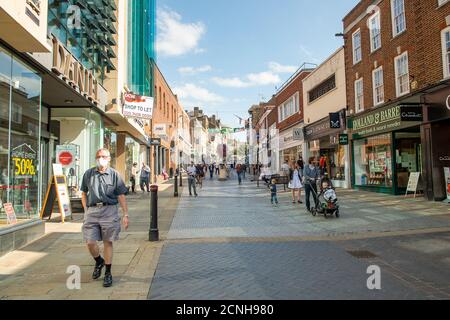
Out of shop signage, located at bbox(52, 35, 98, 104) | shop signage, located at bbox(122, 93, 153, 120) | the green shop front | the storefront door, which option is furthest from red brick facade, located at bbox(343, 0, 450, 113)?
shop signage, located at bbox(52, 35, 98, 104)

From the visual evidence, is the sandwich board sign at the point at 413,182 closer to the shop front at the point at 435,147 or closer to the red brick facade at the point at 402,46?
the shop front at the point at 435,147

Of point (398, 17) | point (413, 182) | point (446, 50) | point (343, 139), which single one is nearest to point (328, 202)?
point (413, 182)

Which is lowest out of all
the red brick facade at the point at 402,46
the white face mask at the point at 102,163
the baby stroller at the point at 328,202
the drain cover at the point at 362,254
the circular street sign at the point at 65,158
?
the drain cover at the point at 362,254

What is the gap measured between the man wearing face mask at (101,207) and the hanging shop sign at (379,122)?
1178 cm

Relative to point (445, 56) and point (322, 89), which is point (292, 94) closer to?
point (322, 89)

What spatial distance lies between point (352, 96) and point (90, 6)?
13.5 meters

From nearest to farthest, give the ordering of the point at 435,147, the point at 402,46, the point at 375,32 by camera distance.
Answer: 1. the point at 435,147
2. the point at 402,46
3. the point at 375,32

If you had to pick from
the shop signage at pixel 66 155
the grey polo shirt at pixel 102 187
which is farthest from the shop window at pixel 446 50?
the shop signage at pixel 66 155

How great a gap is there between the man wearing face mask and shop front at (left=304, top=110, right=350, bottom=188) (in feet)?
53.8

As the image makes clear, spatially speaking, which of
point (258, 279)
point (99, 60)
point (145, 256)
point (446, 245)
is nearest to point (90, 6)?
point (99, 60)

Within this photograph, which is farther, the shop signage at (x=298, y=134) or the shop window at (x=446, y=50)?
the shop signage at (x=298, y=134)

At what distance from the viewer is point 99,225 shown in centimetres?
521

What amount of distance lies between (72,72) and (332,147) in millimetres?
17186

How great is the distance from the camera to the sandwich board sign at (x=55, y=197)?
10.5 meters
